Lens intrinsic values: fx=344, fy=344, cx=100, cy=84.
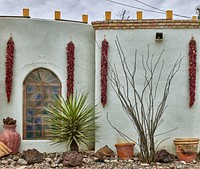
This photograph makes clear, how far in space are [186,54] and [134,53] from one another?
152 centimetres

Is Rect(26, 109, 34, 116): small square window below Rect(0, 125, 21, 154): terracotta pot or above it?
above

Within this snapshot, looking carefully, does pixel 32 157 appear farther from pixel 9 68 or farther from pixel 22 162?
pixel 9 68

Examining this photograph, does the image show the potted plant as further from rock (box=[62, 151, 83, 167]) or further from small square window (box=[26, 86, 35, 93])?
rock (box=[62, 151, 83, 167])

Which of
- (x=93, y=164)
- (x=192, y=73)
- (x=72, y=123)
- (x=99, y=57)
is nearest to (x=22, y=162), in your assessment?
(x=72, y=123)

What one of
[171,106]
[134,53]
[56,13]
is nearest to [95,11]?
[56,13]

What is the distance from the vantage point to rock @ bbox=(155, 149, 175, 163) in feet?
30.0

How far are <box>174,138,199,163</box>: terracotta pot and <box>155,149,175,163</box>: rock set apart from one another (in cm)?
28

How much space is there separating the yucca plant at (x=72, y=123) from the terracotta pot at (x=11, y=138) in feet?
3.23

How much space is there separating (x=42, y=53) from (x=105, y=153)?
3531mm

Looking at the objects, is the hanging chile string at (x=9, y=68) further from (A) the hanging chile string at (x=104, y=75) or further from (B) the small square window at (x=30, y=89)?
(A) the hanging chile string at (x=104, y=75)

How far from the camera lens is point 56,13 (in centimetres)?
1069

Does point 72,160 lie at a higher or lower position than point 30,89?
lower

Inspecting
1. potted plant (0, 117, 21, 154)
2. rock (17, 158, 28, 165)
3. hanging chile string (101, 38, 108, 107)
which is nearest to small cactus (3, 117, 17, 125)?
potted plant (0, 117, 21, 154)

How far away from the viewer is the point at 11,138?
9672 mm
